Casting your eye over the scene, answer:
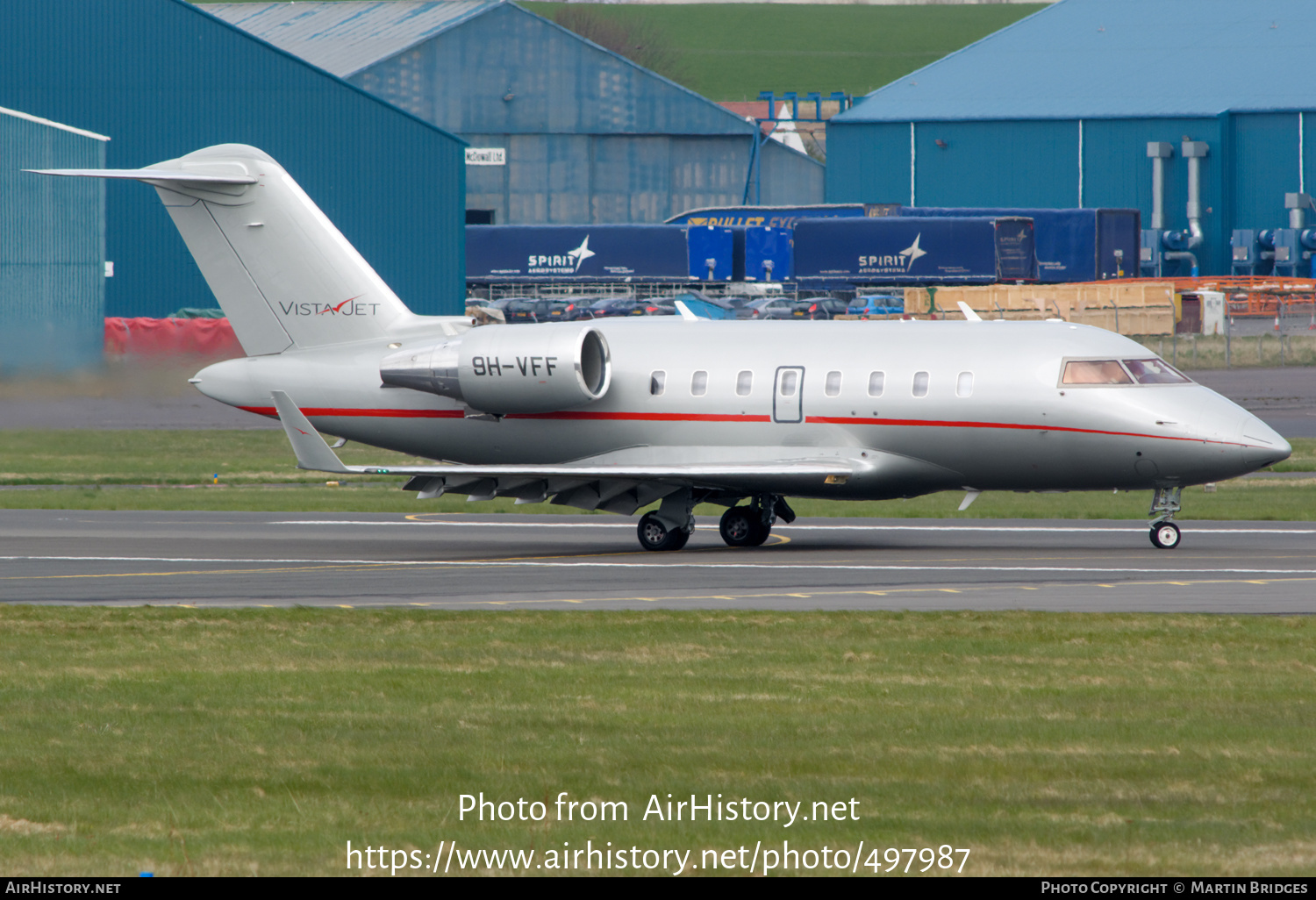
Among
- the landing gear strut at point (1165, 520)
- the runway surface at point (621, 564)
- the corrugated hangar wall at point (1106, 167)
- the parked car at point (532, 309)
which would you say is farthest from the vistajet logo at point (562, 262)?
the landing gear strut at point (1165, 520)

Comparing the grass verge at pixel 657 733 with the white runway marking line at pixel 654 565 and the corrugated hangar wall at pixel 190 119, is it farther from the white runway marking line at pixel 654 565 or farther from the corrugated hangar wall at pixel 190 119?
the corrugated hangar wall at pixel 190 119

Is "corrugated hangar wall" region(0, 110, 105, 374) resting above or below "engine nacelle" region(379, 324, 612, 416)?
above

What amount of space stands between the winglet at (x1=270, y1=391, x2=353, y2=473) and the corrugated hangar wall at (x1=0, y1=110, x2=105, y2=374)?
79.3 feet

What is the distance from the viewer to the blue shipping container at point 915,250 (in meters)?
83.0

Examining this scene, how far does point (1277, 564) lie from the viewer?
79.3 feet

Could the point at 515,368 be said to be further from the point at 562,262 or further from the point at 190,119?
the point at 562,262

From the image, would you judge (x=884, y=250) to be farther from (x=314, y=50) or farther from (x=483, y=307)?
(x=314, y=50)

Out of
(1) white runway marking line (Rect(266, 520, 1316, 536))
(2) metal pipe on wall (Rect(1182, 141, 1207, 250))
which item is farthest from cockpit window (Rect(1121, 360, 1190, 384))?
(2) metal pipe on wall (Rect(1182, 141, 1207, 250))

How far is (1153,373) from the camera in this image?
25562 mm

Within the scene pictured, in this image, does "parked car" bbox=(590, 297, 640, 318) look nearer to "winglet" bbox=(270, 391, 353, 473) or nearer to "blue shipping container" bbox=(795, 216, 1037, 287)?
"blue shipping container" bbox=(795, 216, 1037, 287)

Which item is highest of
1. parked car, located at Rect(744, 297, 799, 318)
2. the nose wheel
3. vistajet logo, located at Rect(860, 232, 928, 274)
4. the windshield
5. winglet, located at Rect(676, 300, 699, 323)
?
vistajet logo, located at Rect(860, 232, 928, 274)

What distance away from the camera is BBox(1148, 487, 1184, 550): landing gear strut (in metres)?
26.0

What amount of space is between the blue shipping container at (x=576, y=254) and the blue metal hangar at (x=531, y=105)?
5.05m

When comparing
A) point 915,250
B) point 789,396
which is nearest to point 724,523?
point 789,396
